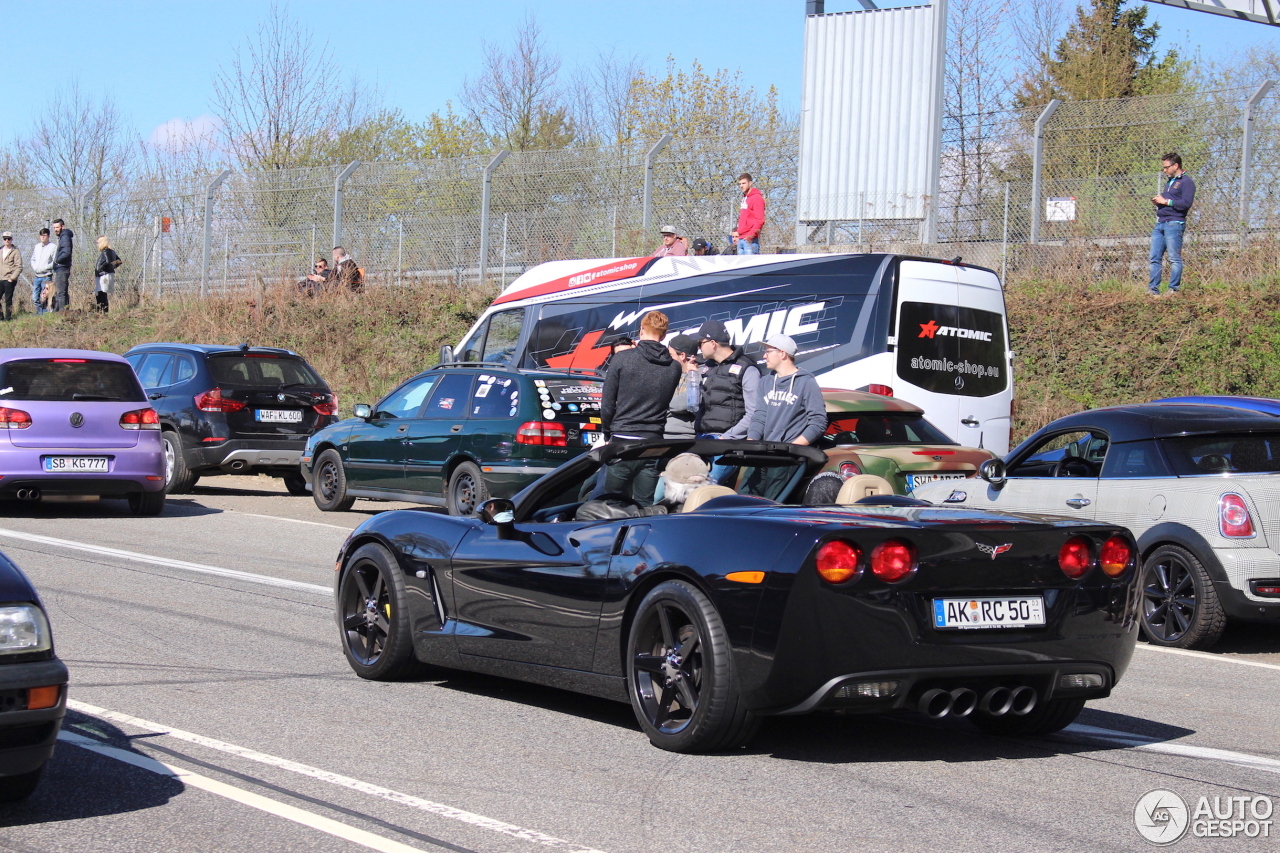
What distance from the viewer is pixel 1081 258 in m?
20.1

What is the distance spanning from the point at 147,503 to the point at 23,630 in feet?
35.2

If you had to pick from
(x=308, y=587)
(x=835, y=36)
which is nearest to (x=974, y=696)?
(x=308, y=587)

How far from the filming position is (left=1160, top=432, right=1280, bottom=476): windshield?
28.2 ft

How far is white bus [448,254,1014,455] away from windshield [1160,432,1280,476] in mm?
6066

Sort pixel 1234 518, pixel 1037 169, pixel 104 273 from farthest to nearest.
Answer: pixel 104 273 → pixel 1037 169 → pixel 1234 518

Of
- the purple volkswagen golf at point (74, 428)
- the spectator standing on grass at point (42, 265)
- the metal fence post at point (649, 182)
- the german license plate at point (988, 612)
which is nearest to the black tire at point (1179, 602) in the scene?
the german license plate at point (988, 612)

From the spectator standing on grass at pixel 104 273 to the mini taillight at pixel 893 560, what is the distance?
97.1ft

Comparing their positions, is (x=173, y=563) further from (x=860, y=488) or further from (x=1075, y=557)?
(x=1075, y=557)

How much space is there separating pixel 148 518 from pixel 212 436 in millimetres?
2392

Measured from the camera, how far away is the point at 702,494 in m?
5.90

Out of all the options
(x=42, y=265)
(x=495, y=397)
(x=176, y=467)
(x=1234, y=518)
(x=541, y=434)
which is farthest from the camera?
(x=42, y=265)

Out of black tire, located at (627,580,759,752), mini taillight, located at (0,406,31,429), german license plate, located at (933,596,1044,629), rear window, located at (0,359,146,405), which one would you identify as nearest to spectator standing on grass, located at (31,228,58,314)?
rear window, located at (0,359,146,405)

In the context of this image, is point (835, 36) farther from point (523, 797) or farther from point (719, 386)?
point (523, 797)

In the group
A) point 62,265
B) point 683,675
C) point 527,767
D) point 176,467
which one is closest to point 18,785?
point 527,767
